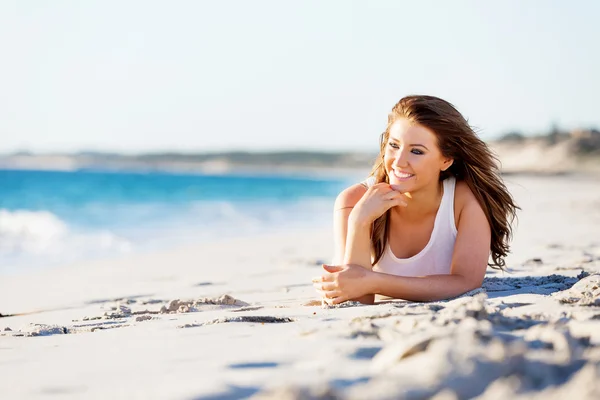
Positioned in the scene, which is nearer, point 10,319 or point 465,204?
point 465,204

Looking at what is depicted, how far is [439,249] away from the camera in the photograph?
13.8 ft

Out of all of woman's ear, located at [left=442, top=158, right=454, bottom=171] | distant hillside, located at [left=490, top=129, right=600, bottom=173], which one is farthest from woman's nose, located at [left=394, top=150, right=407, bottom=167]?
distant hillside, located at [left=490, top=129, right=600, bottom=173]

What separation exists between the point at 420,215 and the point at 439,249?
0.79 ft

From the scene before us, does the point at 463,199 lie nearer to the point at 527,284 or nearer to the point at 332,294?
the point at 527,284

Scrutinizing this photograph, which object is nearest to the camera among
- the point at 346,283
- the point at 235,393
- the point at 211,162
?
the point at 235,393

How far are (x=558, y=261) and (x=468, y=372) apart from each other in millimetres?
4320

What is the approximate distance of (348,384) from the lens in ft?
6.79

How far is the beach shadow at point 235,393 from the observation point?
203 centimetres

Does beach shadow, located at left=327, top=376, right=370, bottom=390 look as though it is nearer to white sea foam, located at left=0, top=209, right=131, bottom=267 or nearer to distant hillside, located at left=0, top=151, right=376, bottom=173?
white sea foam, located at left=0, top=209, right=131, bottom=267

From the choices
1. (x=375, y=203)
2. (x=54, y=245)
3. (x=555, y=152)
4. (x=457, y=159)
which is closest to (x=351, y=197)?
(x=375, y=203)

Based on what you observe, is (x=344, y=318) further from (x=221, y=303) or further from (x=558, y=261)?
(x=558, y=261)

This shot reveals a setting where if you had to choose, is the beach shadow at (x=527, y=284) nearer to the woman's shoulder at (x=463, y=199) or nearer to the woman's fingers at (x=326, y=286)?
the woman's shoulder at (x=463, y=199)

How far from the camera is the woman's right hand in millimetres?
4031

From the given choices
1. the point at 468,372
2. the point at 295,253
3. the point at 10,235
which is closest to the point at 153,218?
the point at 10,235
